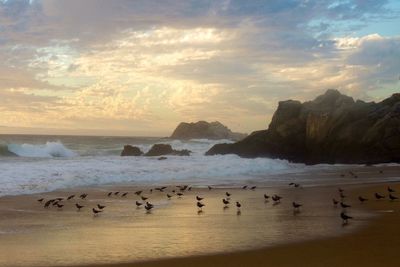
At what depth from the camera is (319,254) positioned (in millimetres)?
10258

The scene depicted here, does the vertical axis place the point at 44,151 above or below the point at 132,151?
above

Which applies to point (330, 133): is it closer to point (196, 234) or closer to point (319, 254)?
point (196, 234)

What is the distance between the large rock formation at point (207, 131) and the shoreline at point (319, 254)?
118325 mm

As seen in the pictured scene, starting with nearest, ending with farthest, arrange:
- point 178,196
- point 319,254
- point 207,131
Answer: point 319,254, point 178,196, point 207,131

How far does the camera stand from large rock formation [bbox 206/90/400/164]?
44125 mm

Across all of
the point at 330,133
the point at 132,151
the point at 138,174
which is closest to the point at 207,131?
the point at 132,151

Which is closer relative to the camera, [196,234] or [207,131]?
[196,234]

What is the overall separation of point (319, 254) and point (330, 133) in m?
38.8

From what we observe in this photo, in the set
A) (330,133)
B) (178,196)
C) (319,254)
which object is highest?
(330,133)

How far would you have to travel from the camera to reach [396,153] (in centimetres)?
4303

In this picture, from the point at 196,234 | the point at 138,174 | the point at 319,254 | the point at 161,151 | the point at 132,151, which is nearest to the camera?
the point at 319,254

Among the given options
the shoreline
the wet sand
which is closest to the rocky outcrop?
the wet sand

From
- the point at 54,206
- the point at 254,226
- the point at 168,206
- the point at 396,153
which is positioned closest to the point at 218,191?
the point at 168,206

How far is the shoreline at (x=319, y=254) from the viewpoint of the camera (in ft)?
31.3
